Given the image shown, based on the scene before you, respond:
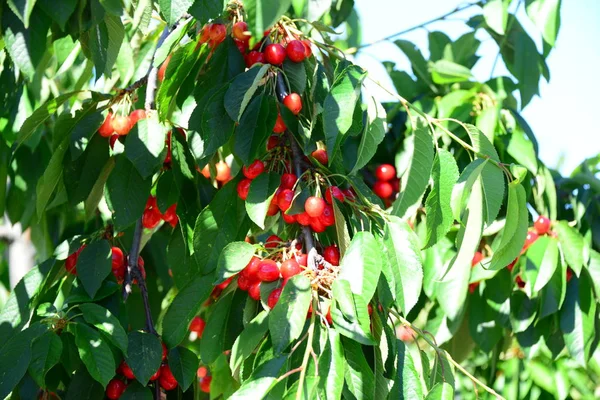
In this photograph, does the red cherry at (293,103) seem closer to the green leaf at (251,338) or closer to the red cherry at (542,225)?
the green leaf at (251,338)

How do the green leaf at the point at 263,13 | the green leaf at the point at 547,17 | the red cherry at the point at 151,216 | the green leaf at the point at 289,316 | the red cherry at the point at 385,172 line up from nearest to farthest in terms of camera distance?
the green leaf at the point at 263,13, the green leaf at the point at 289,316, the red cherry at the point at 151,216, the green leaf at the point at 547,17, the red cherry at the point at 385,172

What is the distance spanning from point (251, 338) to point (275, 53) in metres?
0.52

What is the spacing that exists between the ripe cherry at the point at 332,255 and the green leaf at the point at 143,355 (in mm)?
324

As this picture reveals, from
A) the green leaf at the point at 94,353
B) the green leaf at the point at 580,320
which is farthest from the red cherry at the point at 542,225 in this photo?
the green leaf at the point at 94,353

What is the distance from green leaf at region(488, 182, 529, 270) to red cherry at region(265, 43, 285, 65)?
0.48 meters

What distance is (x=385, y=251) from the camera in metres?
1.25

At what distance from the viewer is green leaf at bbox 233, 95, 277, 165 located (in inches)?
53.4

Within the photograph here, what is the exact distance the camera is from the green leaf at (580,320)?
2.02m

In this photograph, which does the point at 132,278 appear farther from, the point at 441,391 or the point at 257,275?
the point at 441,391

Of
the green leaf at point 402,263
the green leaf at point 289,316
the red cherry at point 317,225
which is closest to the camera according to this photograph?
the green leaf at point 289,316

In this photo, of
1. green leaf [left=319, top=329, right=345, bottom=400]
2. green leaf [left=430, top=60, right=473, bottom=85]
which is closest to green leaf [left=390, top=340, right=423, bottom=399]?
green leaf [left=319, top=329, right=345, bottom=400]

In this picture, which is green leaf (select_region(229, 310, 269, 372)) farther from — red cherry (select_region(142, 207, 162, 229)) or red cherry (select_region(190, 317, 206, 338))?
red cherry (select_region(190, 317, 206, 338))

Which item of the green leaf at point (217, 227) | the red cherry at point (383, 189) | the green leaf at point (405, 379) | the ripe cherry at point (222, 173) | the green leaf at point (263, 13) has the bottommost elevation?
the red cherry at point (383, 189)

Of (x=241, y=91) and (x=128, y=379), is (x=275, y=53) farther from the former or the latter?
(x=128, y=379)
